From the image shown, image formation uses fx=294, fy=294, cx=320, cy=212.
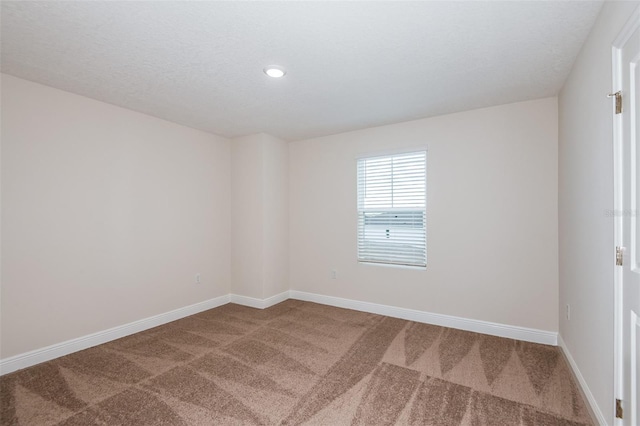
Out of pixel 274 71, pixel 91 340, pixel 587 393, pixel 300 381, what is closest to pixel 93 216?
pixel 91 340

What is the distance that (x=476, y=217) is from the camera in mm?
3383

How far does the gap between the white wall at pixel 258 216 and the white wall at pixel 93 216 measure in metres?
0.41

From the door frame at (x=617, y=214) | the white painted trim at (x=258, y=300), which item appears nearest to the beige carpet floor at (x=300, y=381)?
the door frame at (x=617, y=214)

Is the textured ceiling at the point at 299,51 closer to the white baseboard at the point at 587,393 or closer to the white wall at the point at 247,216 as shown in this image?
the white wall at the point at 247,216

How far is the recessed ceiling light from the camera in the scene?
2.39 metres

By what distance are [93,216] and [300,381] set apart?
105 inches

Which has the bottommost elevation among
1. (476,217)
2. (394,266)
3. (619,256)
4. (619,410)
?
(619,410)

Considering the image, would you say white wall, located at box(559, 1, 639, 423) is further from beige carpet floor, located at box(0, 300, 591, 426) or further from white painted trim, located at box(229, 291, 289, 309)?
white painted trim, located at box(229, 291, 289, 309)

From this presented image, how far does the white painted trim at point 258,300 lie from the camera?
428cm

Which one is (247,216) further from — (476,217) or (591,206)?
(591,206)

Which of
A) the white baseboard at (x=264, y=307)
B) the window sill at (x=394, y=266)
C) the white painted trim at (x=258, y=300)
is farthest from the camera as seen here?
the white painted trim at (x=258, y=300)

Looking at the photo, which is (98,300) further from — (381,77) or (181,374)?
(381,77)

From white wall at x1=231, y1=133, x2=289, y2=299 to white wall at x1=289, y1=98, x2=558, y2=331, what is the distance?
2.81ft

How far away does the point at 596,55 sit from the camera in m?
1.87
